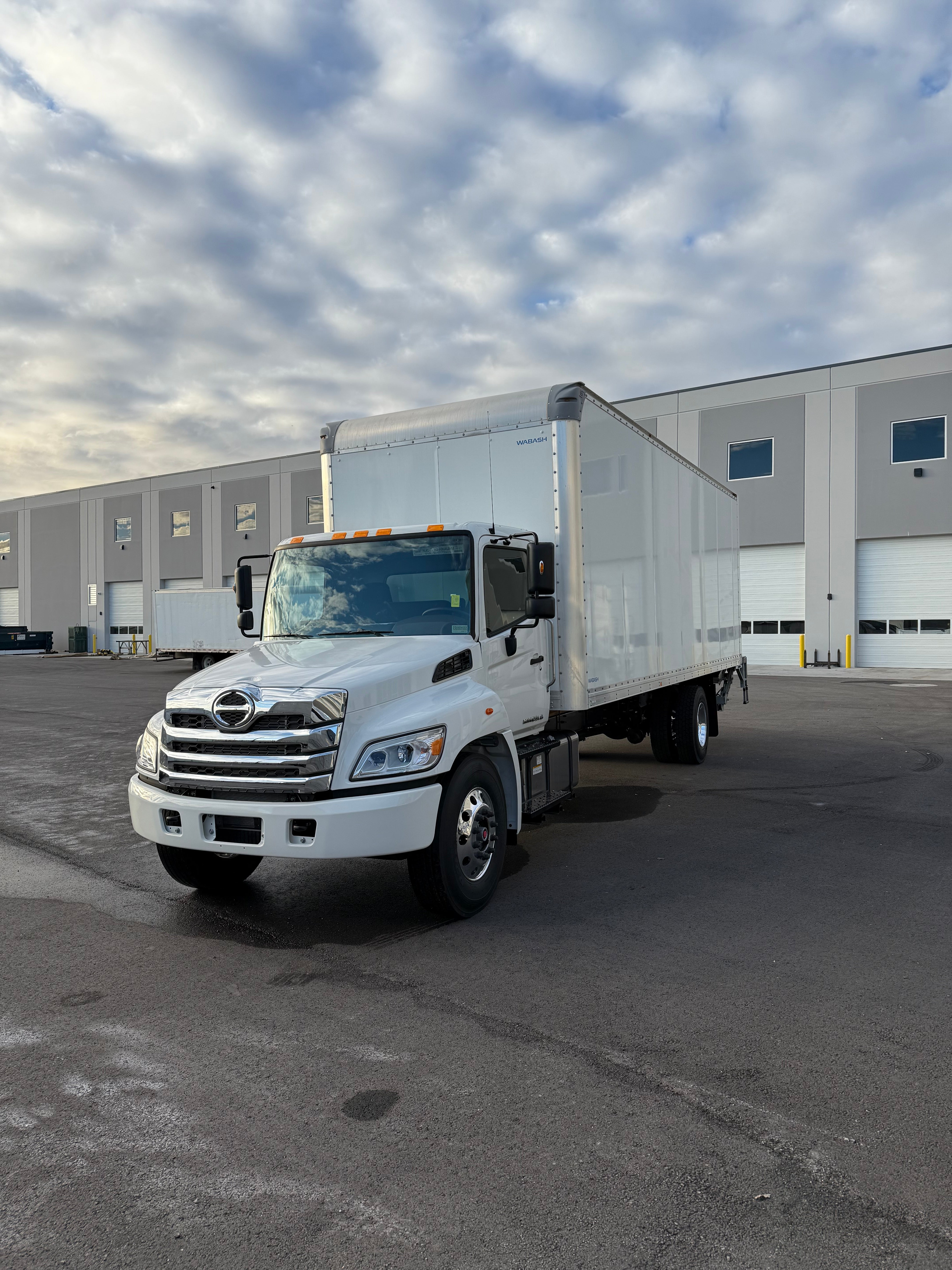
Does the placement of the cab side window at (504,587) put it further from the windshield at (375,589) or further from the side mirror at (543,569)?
the side mirror at (543,569)

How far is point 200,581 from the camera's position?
1905 inches

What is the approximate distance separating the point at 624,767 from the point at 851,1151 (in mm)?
8484

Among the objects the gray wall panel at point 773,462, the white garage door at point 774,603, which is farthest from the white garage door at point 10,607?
the white garage door at point 774,603

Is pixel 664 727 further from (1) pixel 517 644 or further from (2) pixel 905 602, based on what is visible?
(2) pixel 905 602

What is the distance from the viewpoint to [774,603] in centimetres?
3138

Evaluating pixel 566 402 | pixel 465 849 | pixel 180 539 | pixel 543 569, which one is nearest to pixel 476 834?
pixel 465 849

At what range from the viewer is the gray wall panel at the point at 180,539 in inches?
1897

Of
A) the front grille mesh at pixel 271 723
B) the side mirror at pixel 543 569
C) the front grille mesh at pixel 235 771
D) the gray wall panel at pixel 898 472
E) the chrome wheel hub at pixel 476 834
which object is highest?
the gray wall panel at pixel 898 472

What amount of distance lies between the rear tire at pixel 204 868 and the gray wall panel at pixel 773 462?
2624 cm

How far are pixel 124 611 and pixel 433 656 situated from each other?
49819 millimetres

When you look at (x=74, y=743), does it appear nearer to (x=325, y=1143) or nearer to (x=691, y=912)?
(x=691, y=912)

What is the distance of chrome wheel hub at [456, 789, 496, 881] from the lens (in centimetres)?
560

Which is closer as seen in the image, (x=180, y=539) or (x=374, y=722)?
(x=374, y=722)

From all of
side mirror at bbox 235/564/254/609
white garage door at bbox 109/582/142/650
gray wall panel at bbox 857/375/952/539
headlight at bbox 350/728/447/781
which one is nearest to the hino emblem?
headlight at bbox 350/728/447/781
